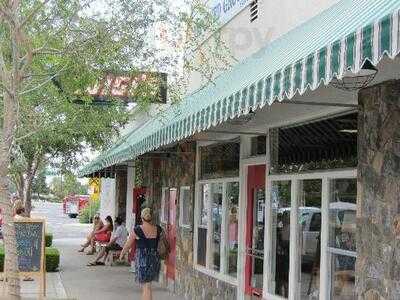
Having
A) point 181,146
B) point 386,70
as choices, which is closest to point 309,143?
point 386,70

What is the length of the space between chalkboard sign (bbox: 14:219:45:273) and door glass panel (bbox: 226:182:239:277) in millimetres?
3087

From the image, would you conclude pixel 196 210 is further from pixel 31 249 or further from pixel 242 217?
pixel 31 249

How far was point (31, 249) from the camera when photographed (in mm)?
10906

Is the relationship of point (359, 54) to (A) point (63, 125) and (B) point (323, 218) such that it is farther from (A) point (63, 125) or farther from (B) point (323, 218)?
(A) point (63, 125)

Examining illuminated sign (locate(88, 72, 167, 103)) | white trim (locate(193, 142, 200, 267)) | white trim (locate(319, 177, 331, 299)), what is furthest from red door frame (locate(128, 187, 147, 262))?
white trim (locate(319, 177, 331, 299))

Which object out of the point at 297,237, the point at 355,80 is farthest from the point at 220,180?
the point at 355,80

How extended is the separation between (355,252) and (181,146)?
674 centimetres

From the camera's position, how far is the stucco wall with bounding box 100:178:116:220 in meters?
24.6

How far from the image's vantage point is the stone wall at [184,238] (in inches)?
412

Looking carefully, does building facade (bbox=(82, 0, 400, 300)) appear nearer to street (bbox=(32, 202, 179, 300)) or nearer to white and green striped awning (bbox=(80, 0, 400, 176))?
white and green striped awning (bbox=(80, 0, 400, 176))

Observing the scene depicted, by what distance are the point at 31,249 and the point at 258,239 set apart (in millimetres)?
3971

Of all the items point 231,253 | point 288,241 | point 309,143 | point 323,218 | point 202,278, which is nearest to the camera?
point 323,218

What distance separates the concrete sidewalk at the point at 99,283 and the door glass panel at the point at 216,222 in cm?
170

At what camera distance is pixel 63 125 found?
12328mm
